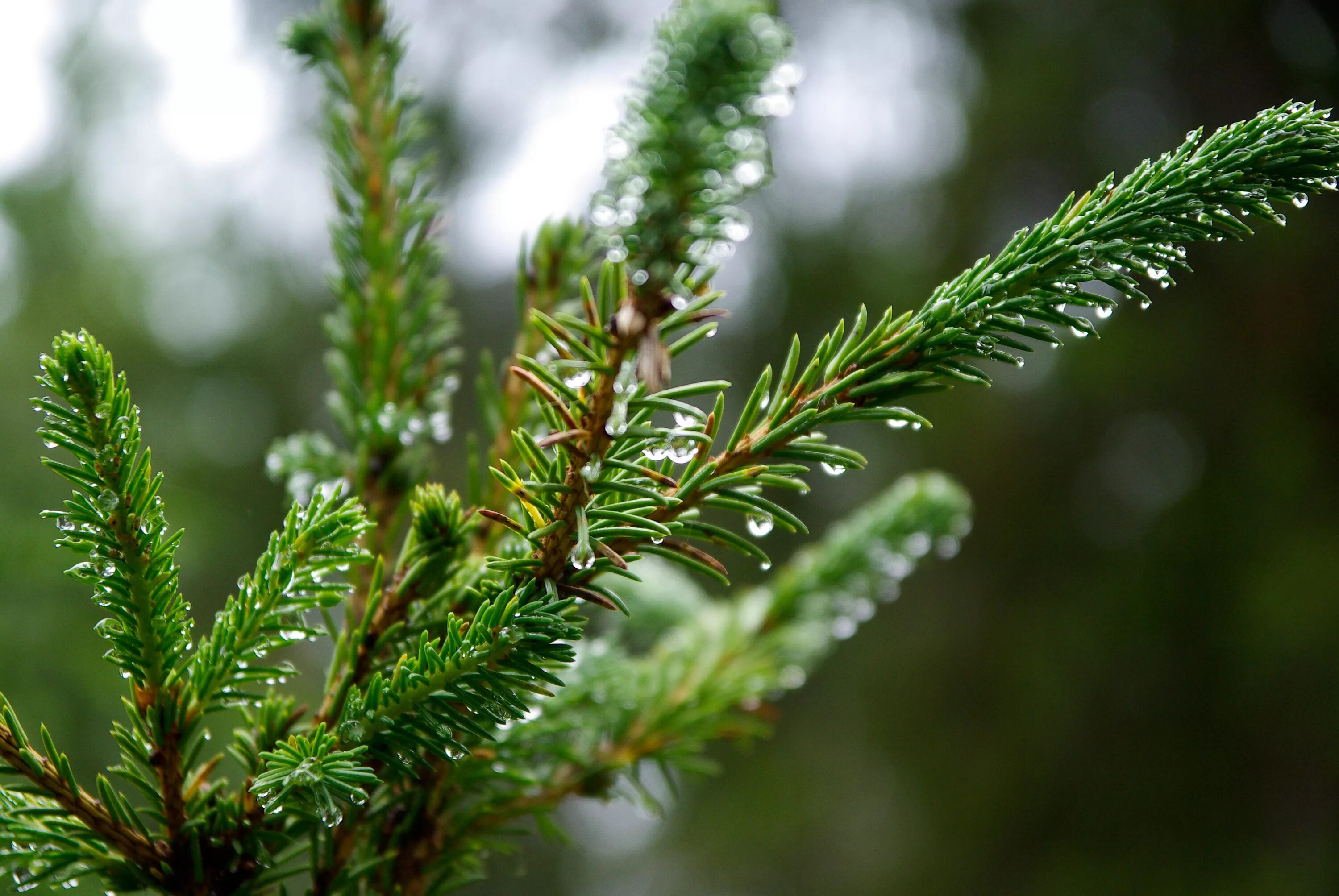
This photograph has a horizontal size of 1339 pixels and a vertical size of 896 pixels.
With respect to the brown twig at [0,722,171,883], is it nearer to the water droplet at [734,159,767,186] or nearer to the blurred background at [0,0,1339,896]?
the water droplet at [734,159,767,186]

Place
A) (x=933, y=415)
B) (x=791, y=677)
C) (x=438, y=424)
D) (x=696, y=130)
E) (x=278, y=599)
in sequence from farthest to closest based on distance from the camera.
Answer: (x=933, y=415) → (x=791, y=677) → (x=438, y=424) → (x=278, y=599) → (x=696, y=130)

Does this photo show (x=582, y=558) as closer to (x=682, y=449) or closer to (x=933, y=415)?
(x=682, y=449)

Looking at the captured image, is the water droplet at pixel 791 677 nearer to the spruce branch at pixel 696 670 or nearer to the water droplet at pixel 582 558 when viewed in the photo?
the spruce branch at pixel 696 670

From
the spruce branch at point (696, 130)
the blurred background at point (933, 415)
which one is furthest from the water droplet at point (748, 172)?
the blurred background at point (933, 415)

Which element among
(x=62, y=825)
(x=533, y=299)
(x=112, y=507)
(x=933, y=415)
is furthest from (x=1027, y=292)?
(x=933, y=415)

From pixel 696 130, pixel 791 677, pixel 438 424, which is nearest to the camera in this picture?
pixel 696 130

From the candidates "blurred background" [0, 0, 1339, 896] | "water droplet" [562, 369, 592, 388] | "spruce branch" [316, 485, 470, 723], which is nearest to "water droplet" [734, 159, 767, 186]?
"water droplet" [562, 369, 592, 388]
